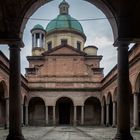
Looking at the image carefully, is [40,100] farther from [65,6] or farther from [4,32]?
[4,32]

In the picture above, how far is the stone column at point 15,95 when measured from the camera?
1058 cm

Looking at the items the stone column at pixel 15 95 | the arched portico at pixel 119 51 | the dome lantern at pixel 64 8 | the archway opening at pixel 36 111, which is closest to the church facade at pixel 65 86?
the archway opening at pixel 36 111

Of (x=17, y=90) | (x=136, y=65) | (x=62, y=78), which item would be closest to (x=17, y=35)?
(x=17, y=90)

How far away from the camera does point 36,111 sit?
133ft

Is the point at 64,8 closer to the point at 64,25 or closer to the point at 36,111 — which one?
the point at 64,25

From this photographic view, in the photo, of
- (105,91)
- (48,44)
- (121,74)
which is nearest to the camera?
(121,74)

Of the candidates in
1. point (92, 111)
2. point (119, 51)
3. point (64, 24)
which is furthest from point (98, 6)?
point (64, 24)

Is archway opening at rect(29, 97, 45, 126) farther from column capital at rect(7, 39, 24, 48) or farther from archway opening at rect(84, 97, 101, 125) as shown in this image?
column capital at rect(7, 39, 24, 48)

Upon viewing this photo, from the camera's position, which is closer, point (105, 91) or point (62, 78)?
point (105, 91)

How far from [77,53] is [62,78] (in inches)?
148

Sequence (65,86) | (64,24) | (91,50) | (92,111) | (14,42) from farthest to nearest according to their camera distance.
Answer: (64,24) → (91,50) → (92,111) → (65,86) → (14,42)

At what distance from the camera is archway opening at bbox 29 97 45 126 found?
40.2 meters

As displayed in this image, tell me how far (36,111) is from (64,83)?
5.19 meters

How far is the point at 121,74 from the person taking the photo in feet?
35.4
